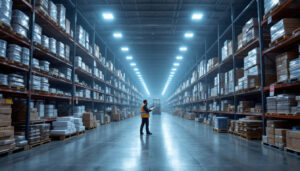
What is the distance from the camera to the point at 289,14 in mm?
6125

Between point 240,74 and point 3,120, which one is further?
point 240,74

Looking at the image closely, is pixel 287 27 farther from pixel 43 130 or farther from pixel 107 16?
pixel 107 16

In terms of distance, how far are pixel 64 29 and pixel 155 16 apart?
554 centimetres

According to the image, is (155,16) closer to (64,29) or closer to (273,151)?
(64,29)

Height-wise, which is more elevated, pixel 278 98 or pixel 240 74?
pixel 240 74

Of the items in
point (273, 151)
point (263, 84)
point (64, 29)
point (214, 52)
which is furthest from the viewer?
point (214, 52)

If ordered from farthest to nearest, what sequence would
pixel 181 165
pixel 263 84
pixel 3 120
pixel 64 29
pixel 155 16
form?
pixel 155 16 < pixel 64 29 < pixel 263 84 < pixel 3 120 < pixel 181 165

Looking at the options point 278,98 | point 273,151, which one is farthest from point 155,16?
point 273,151

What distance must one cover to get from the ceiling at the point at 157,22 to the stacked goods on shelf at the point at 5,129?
7122mm

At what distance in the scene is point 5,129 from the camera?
15.7 feet

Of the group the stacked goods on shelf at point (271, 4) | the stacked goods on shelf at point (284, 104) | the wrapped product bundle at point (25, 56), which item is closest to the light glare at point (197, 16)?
the stacked goods on shelf at point (271, 4)

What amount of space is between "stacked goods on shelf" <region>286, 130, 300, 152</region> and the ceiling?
7.33 metres

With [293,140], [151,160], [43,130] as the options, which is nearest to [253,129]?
[293,140]

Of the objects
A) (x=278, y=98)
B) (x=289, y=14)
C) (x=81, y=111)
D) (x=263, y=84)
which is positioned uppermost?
(x=289, y=14)
